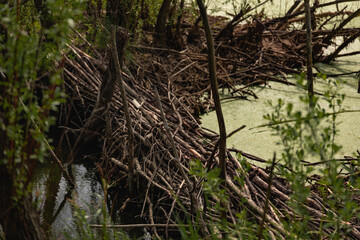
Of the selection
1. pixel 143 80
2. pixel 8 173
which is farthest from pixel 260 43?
pixel 8 173

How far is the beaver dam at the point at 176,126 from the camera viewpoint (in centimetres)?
195

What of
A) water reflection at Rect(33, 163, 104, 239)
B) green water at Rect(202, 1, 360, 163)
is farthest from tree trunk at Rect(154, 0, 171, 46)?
water reflection at Rect(33, 163, 104, 239)

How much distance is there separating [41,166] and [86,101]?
1.57 feet

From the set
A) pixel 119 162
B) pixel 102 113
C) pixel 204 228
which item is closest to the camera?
pixel 204 228

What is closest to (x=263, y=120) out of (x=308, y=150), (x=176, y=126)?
(x=176, y=126)

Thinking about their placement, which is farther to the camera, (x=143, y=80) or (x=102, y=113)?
(x=143, y=80)

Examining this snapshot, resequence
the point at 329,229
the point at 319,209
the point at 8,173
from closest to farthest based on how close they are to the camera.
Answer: the point at 8,173 < the point at 329,229 < the point at 319,209

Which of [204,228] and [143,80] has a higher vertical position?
[143,80]

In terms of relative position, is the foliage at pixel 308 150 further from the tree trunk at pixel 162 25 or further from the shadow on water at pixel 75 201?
the tree trunk at pixel 162 25

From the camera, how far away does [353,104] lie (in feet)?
11.1

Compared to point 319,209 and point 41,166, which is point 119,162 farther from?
point 319,209

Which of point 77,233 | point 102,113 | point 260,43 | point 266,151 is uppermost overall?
Result: point 260,43

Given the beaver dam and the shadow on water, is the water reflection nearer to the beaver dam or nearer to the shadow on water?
the shadow on water

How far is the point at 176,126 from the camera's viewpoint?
8.66 feet
